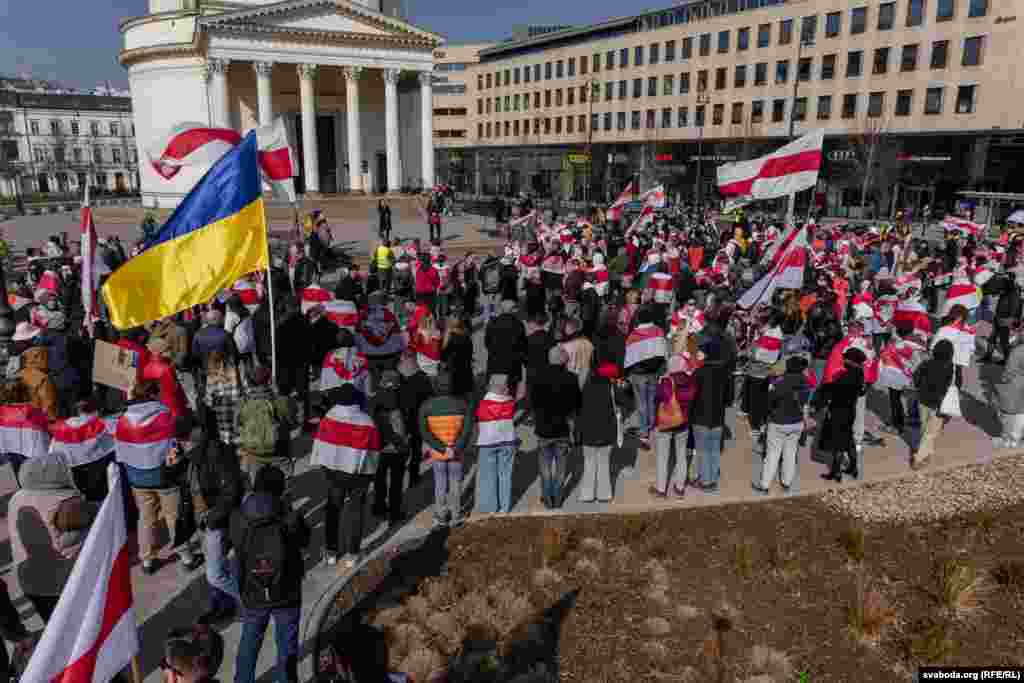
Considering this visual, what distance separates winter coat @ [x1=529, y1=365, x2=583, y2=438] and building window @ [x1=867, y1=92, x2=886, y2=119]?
5574 cm

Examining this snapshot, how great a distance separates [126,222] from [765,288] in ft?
148

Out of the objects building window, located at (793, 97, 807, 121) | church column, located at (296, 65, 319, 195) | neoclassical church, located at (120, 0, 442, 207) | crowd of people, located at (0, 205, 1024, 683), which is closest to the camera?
crowd of people, located at (0, 205, 1024, 683)

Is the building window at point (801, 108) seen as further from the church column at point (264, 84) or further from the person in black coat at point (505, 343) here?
the person in black coat at point (505, 343)

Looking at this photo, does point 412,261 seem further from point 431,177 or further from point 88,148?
point 88,148

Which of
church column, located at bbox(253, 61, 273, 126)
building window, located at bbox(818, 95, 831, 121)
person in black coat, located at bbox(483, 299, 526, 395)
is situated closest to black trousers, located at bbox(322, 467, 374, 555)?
person in black coat, located at bbox(483, 299, 526, 395)

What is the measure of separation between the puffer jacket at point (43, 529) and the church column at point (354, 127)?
4948 centimetres

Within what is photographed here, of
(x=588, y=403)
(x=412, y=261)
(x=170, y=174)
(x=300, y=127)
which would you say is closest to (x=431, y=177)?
(x=300, y=127)

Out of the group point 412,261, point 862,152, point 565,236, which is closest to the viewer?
point 412,261

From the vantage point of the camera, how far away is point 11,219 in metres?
47.5

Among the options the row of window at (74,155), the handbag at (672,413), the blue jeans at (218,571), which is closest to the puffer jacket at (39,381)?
the blue jeans at (218,571)

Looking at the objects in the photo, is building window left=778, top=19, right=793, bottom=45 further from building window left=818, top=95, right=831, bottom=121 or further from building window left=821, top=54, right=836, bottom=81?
building window left=818, top=95, right=831, bottom=121

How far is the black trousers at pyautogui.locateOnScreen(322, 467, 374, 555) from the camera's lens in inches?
268

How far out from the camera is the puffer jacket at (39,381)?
320 inches

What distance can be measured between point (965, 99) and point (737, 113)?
17.7 meters
